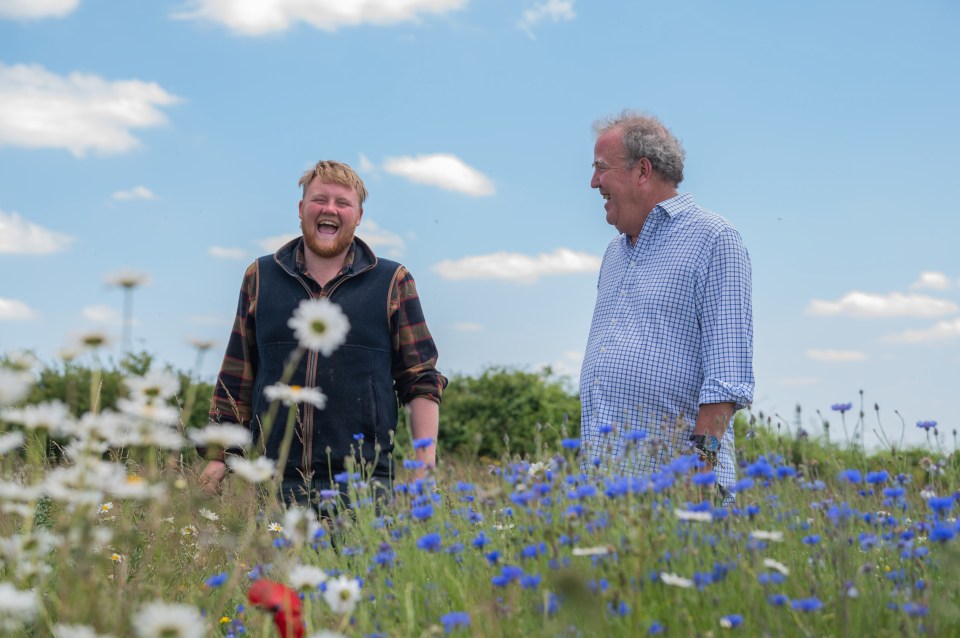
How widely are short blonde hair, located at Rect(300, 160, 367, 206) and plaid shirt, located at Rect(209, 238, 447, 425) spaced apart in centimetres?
32

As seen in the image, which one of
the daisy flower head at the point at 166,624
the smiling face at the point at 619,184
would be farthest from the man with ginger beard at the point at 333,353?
the daisy flower head at the point at 166,624

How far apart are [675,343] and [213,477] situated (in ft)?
7.72

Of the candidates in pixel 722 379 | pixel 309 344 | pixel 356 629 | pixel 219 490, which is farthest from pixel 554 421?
pixel 309 344

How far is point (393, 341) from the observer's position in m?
4.93

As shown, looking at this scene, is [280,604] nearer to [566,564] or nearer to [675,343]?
[566,564]

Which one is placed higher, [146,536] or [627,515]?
[627,515]

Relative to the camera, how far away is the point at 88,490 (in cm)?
204

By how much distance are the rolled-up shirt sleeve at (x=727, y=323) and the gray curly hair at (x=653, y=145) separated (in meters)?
0.48

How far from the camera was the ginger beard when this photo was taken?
4.79 m

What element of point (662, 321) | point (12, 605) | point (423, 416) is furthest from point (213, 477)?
point (12, 605)

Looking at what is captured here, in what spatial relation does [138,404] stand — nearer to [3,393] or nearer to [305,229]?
[3,393]

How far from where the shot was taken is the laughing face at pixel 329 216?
476cm

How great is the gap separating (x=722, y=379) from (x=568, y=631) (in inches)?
66.3

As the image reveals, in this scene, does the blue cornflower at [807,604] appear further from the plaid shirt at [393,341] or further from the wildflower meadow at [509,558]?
the plaid shirt at [393,341]
